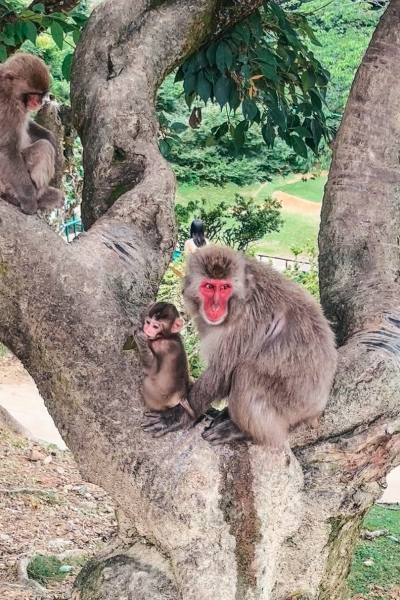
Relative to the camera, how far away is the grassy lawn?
42.2ft

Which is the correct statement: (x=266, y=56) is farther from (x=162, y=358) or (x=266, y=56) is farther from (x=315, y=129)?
(x=162, y=358)

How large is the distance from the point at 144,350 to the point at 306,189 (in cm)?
1077

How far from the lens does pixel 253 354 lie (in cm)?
299

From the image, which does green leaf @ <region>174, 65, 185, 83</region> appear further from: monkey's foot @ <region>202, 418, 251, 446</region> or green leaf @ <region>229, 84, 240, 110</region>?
monkey's foot @ <region>202, 418, 251, 446</region>

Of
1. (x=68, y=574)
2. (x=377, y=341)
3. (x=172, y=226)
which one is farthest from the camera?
(x=68, y=574)

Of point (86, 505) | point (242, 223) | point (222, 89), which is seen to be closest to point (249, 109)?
point (222, 89)

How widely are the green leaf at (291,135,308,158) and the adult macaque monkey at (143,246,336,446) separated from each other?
7.64ft

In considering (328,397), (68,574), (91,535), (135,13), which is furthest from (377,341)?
(91,535)

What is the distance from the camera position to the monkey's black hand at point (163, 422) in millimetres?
2885

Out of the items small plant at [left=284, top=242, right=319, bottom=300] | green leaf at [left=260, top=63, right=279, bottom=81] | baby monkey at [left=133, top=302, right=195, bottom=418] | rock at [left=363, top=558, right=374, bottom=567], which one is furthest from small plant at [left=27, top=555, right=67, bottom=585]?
small plant at [left=284, top=242, right=319, bottom=300]

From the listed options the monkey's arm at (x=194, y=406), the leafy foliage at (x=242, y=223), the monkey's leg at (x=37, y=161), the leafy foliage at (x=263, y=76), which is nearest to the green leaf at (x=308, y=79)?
the leafy foliage at (x=263, y=76)

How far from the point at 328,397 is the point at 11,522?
3.51m

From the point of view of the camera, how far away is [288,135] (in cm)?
527

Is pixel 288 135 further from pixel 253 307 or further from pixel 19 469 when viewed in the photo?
pixel 19 469
